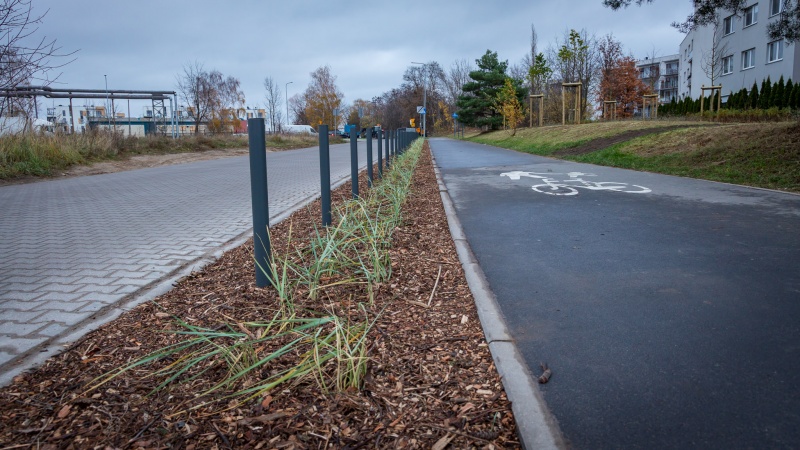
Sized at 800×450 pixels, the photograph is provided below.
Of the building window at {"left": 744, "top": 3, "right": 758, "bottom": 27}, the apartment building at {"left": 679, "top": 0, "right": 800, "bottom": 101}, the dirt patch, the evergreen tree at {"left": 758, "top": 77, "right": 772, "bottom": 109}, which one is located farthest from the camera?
the building window at {"left": 744, "top": 3, "right": 758, "bottom": 27}

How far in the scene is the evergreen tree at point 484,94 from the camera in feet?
178

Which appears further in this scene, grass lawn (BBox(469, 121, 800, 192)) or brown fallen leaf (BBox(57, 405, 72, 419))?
grass lawn (BBox(469, 121, 800, 192))

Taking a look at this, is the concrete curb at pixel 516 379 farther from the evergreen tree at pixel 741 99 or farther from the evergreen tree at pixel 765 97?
the evergreen tree at pixel 741 99

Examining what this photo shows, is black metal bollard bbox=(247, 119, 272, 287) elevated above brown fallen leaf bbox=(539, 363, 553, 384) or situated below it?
above

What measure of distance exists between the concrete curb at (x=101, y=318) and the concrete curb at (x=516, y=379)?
2.43m

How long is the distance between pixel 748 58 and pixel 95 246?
1708 inches

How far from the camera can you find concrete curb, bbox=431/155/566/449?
2.35 meters

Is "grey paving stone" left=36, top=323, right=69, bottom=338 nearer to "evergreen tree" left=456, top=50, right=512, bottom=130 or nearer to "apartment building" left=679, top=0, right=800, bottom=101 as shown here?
"apartment building" left=679, top=0, right=800, bottom=101

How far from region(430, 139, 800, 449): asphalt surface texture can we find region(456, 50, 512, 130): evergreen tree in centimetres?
4731

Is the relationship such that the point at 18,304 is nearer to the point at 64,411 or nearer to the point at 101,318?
the point at 101,318

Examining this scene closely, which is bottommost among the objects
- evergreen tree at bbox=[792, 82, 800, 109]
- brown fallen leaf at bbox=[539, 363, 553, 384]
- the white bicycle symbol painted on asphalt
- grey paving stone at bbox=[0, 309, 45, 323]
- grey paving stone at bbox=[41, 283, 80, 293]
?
brown fallen leaf at bbox=[539, 363, 553, 384]

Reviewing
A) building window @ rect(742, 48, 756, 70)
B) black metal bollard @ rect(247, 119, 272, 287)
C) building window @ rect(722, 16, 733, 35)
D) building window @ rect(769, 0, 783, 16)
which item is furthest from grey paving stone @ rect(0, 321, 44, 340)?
building window @ rect(722, 16, 733, 35)

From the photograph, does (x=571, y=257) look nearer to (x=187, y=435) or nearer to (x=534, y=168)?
(x=187, y=435)

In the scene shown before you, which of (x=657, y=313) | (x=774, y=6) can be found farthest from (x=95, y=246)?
(x=774, y=6)
